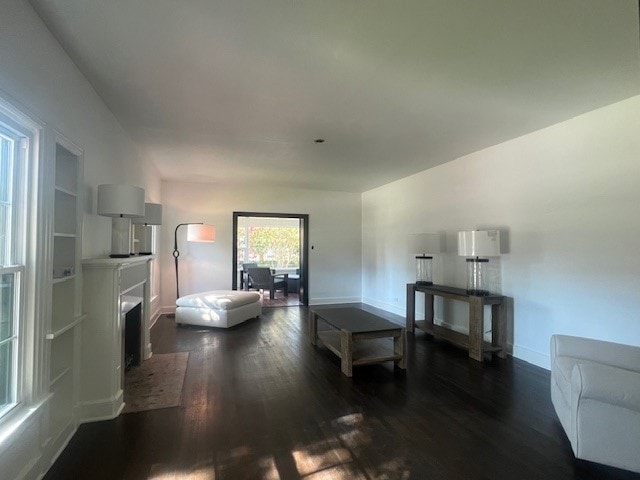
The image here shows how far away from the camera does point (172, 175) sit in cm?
546

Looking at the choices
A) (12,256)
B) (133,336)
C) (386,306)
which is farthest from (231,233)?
(12,256)

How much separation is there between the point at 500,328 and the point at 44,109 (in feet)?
14.2

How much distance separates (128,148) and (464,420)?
4.14 metres

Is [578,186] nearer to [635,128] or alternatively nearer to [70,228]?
[635,128]

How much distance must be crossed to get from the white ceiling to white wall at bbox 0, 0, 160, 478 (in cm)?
12

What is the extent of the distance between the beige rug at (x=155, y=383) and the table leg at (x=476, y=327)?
2.98m

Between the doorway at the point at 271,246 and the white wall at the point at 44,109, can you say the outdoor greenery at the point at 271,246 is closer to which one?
the doorway at the point at 271,246

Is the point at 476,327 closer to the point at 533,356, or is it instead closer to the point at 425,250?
the point at 533,356

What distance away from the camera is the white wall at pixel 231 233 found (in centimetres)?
593

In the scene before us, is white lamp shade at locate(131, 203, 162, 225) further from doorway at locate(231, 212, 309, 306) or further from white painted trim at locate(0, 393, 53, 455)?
doorway at locate(231, 212, 309, 306)

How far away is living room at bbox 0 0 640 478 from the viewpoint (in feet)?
5.49

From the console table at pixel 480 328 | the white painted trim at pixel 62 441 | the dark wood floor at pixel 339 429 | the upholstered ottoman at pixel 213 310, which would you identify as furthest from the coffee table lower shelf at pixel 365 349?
the white painted trim at pixel 62 441

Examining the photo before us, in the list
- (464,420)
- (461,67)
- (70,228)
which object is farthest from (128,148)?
(464,420)

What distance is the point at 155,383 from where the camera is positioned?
2818 millimetres
